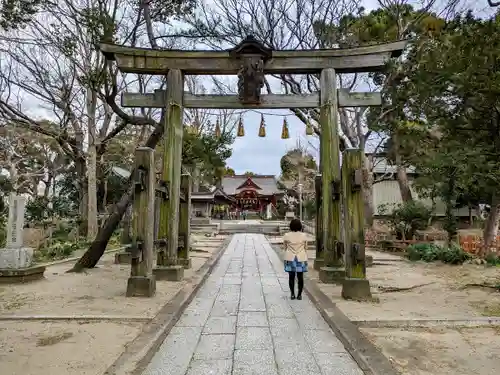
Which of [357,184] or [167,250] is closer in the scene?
[357,184]

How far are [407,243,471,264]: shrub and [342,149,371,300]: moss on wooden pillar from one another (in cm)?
709

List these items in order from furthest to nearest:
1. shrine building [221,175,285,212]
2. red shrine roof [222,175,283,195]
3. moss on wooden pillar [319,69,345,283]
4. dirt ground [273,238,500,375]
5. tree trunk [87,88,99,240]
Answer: red shrine roof [222,175,283,195] → shrine building [221,175,285,212] → tree trunk [87,88,99,240] → moss on wooden pillar [319,69,345,283] → dirt ground [273,238,500,375]

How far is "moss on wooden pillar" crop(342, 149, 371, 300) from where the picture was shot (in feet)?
22.7

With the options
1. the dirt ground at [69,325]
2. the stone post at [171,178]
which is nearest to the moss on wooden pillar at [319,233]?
the stone post at [171,178]

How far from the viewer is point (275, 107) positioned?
9.31 metres

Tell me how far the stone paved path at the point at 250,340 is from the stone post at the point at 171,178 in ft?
3.98

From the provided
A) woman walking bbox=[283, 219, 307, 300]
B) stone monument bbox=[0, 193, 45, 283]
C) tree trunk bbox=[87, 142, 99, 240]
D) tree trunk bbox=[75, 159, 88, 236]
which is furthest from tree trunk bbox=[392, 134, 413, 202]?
stone monument bbox=[0, 193, 45, 283]

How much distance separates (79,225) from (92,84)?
1221 cm

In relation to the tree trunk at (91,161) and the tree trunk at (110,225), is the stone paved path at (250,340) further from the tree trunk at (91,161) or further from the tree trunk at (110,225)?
the tree trunk at (91,161)

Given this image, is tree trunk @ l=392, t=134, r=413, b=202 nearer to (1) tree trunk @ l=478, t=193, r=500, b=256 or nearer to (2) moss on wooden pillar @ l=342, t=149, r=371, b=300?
(1) tree trunk @ l=478, t=193, r=500, b=256

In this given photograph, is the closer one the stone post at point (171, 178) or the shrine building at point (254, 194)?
the stone post at point (171, 178)

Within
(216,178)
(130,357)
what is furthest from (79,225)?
(216,178)

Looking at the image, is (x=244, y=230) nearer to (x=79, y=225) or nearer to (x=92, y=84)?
(x=79, y=225)

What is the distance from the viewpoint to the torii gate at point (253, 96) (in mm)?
8820
